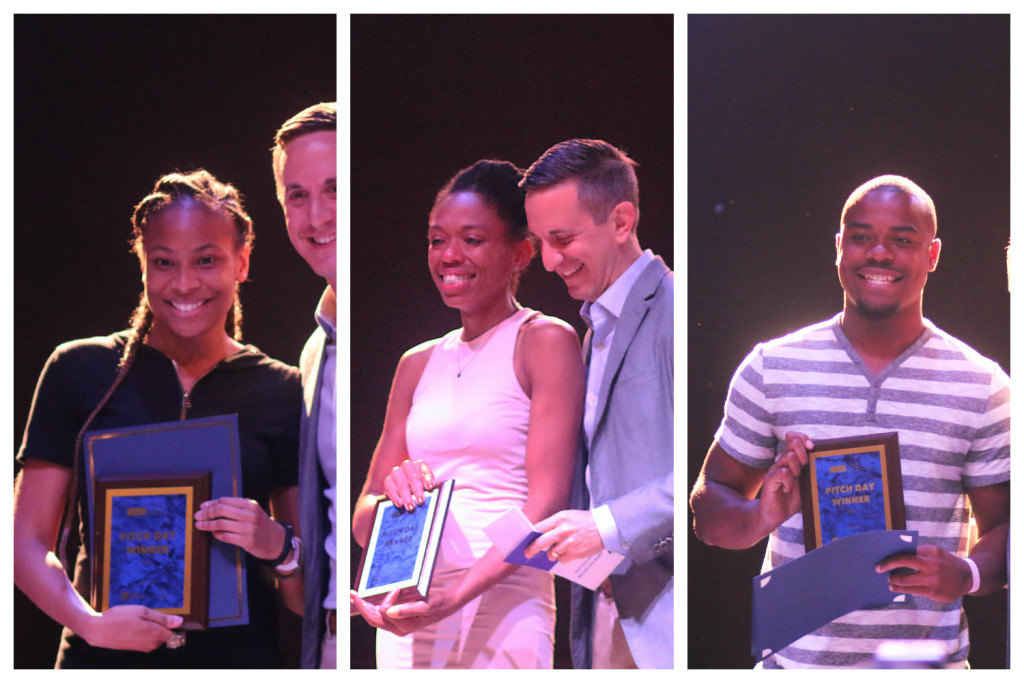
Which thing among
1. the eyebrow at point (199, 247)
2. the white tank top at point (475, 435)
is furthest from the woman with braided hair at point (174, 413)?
the white tank top at point (475, 435)

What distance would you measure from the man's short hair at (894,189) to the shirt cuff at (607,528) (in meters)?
1.15

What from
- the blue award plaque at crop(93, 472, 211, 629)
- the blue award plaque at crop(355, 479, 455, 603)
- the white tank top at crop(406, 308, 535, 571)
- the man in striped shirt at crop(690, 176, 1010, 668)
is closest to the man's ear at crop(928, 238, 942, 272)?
the man in striped shirt at crop(690, 176, 1010, 668)

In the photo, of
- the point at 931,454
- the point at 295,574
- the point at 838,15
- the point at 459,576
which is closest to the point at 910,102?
the point at 838,15

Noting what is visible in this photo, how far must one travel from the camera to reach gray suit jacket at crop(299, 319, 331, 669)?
3.04 meters

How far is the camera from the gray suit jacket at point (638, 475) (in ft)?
9.71

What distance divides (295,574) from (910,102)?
240 cm

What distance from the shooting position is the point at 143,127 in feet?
10.4

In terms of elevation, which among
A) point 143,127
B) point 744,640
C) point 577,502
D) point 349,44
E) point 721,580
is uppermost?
point 349,44

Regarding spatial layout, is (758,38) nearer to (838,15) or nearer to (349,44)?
(838,15)

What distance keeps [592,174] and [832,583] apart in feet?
4.64

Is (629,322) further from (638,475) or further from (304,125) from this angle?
(304,125)

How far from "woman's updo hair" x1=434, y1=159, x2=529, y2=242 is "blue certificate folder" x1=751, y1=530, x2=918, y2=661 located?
4.25 feet

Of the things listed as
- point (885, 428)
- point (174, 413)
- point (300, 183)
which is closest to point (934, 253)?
point (885, 428)

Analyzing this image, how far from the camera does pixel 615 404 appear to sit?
9.76 feet
